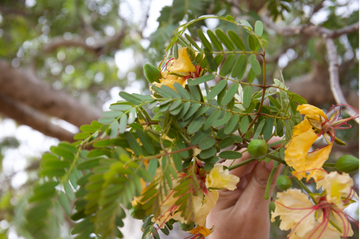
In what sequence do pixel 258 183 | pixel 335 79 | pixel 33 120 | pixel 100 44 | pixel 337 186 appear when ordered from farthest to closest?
1. pixel 100 44
2. pixel 33 120
3. pixel 335 79
4. pixel 258 183
5. pixel 337 186

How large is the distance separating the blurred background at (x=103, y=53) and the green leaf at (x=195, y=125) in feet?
1.76

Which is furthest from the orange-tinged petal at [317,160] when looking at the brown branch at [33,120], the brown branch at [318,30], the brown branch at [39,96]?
the brown branch at [33,120]

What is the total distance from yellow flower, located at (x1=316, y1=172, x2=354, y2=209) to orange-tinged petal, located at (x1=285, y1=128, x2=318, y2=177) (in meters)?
0.03

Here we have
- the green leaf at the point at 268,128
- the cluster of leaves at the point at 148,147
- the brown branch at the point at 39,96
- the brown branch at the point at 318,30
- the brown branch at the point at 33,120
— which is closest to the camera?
the cluster of leaves at the point at 148,147

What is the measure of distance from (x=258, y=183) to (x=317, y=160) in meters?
0.17

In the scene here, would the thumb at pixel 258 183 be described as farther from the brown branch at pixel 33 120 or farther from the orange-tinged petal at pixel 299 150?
the brown branch at pixel 33 120

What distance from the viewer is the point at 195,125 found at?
0.99 ft

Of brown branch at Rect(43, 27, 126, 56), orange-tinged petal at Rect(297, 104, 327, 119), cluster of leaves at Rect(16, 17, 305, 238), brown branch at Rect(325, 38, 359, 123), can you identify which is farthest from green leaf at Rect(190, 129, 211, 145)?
brown branch at Rect(43, 27, 126, 56)

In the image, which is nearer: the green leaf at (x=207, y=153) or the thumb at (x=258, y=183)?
the green leaf at (x=207, y=153)

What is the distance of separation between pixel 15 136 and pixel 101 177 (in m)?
2.59

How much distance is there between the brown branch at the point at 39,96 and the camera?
1.42 m

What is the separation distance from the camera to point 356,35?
1.14 metres

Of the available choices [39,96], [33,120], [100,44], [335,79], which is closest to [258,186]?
[335,79]

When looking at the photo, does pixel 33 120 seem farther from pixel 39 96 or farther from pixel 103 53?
pixel 103 53
